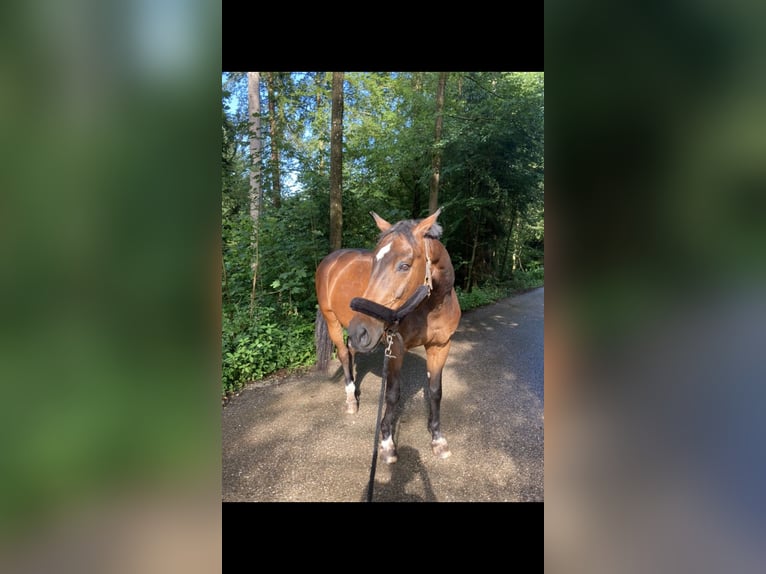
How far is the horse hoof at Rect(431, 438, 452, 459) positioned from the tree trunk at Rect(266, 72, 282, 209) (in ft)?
17.6

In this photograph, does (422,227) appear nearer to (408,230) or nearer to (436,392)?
(408,230)

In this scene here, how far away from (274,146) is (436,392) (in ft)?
17.7

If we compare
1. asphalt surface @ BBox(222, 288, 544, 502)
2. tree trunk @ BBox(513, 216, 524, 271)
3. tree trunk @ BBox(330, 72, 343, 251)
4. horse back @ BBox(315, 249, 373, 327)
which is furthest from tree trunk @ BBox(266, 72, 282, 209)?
tree trunk @ BBox(513, 216, 524, 271)

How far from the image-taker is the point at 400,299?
2135 millimetres

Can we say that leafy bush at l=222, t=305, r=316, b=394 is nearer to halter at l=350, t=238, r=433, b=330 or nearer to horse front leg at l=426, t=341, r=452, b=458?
horse front leg at l=426, t=341, r=452, b=458

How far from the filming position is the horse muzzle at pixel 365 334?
2.00 m

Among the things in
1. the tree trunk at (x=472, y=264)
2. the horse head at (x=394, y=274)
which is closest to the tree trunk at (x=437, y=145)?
the tree trunk at (x=472, y=264)

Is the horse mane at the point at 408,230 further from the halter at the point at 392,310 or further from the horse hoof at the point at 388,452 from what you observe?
the horse hoof at the point at 388,452

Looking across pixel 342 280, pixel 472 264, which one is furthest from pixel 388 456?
pixel 472 264
